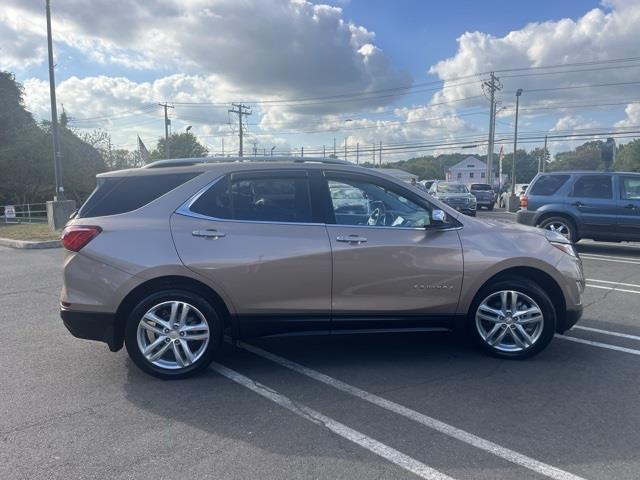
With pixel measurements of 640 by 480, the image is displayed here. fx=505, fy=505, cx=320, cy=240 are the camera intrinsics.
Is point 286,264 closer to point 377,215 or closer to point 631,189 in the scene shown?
point 377,215

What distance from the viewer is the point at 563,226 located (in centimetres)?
1118

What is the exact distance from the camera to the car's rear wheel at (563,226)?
11.1 meters

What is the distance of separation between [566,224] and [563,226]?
2.9 inches

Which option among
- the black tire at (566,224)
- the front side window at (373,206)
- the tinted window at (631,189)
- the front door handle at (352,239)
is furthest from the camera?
the black tire at (566,224)

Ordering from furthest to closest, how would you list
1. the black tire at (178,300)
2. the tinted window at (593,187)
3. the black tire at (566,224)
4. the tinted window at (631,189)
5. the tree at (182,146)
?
the tree at (182,146)
the black tire at (566,224)
the tinted window at (593,187)
the tinted window at (631,189)
the black tire at (178,300)

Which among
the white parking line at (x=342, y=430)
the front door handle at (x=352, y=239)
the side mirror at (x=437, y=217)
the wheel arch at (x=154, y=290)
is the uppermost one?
the side mirror at (x=437, y=217)

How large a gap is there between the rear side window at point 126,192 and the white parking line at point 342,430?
1.60m

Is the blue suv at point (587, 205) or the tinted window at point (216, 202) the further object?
the blue suv at point (587, 205)

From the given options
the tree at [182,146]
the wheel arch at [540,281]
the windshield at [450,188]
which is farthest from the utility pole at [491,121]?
the tree at [182,146]

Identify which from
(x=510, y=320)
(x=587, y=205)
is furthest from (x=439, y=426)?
(x=587, y=205)

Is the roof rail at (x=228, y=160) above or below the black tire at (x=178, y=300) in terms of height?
above

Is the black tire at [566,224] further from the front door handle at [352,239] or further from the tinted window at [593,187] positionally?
the front door handle at [352,239]

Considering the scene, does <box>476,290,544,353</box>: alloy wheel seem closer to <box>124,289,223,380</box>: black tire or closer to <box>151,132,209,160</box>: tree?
<box>124,289,223,380</box>: black tire

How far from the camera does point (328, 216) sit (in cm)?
430
